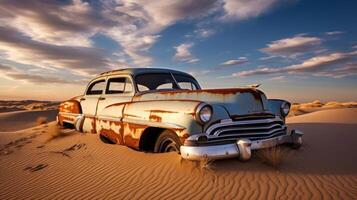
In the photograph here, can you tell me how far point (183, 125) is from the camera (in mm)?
4352

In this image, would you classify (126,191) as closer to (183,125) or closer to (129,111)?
(183,125)

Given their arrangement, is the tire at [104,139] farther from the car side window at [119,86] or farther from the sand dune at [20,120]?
the sand dune at [20,120]

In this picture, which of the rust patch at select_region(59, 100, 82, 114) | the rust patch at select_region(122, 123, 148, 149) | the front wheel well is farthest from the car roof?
the front wheel well

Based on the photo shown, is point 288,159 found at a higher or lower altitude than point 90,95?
lower

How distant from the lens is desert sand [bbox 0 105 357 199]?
13.4ft

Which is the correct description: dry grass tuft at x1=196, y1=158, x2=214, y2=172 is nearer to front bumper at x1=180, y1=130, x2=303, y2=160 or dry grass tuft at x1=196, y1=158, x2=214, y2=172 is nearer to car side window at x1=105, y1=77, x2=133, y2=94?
front bumper at x1=180, y1=130, x2=303, y2=160

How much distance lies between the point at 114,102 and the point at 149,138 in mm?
1400

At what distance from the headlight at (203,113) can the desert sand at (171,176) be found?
0.67 meters

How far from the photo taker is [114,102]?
6.29 meters

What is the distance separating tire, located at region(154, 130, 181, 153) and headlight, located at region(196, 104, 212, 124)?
53 centimetres

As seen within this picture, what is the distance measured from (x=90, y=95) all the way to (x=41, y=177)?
270 centimetres

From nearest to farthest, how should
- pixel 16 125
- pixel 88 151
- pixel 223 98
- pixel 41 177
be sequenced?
1. pixel 223 98
2. pixel 41 177
3. pixel 88 151
4. pixel 16 125

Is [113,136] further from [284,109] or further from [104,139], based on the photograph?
[284,109]

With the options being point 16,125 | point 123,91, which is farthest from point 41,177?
point 16,125
